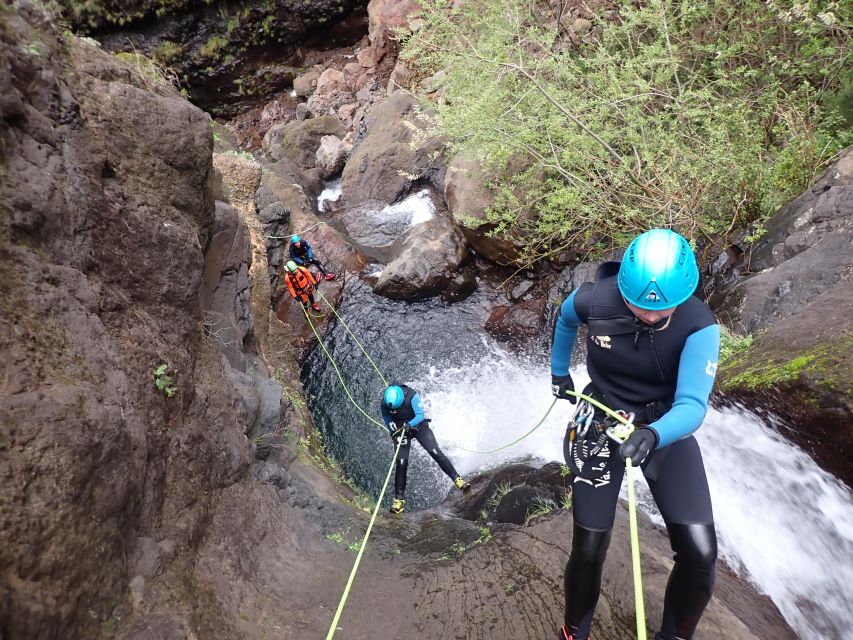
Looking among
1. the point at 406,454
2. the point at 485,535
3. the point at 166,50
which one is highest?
the point at 166,50

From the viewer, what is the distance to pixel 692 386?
2.23 metres

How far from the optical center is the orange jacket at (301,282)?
9.33 metres

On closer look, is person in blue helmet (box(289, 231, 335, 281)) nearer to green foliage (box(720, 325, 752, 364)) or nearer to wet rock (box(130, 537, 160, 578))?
wet rock (box(130, 537, 160, 578))

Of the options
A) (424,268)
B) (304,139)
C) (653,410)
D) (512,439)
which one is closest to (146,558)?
(653,410)

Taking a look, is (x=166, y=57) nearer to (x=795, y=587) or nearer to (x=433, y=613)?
(x=433, y=613)

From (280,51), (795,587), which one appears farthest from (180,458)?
(280,51)

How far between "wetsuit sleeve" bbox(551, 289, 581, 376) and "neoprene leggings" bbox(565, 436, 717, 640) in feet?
2.86

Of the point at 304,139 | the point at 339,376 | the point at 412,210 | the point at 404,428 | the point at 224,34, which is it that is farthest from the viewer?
the point at 224,34

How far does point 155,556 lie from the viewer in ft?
9.43

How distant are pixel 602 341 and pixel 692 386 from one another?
0.48 metres

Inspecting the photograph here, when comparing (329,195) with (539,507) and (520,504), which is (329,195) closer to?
(520,504)

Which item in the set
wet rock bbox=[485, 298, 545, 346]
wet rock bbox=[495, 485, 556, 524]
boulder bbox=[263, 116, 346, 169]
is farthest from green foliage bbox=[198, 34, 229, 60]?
wet rock bbox=[495, 485, 556, 524]

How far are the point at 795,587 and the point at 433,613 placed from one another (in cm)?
271

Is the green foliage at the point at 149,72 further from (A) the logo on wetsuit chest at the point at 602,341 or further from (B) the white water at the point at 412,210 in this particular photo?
(B) the white water at the point at 412,210
